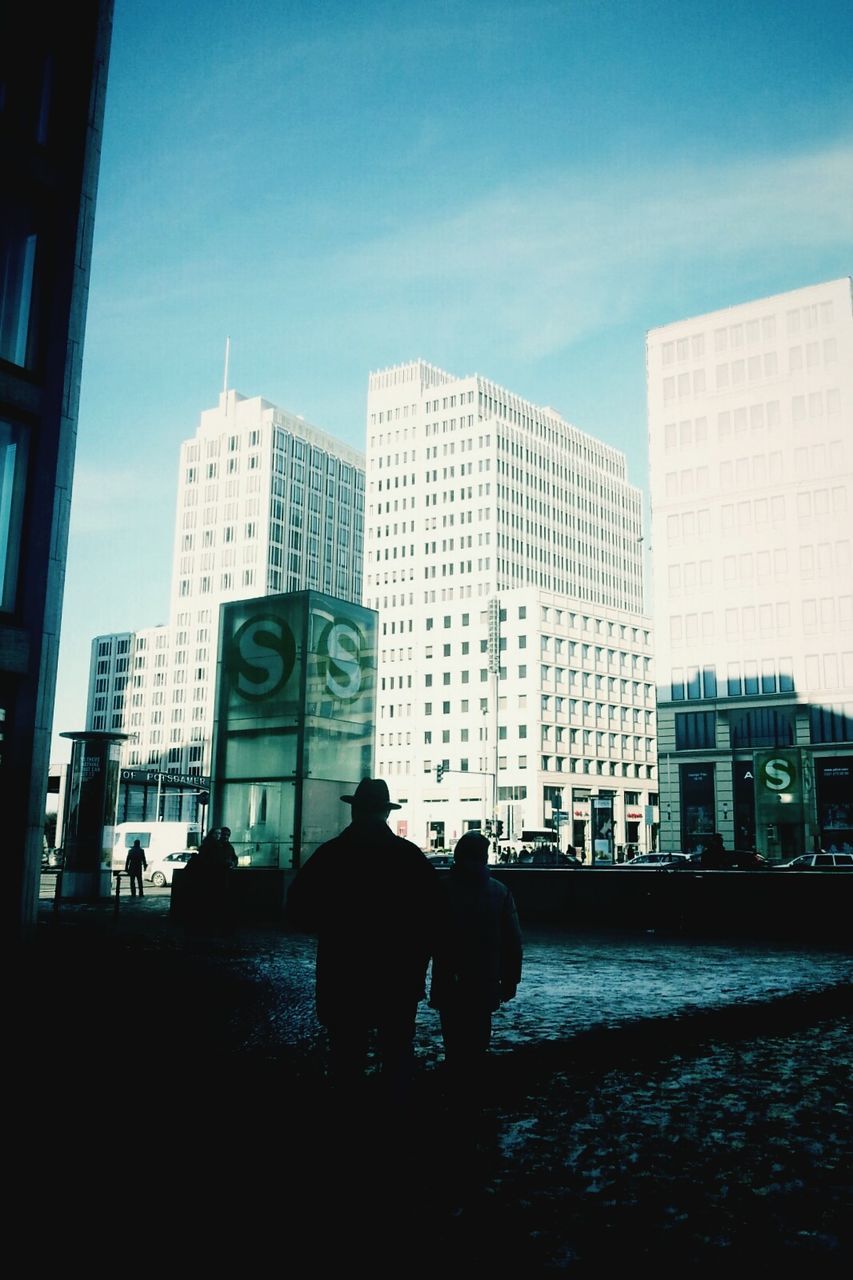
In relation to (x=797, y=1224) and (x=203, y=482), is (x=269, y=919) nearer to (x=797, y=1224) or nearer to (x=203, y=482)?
(x=797, y=1224)

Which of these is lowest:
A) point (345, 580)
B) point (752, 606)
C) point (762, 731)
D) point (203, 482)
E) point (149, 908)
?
point (149, 908)

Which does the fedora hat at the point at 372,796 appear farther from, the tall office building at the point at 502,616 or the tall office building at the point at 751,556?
the tall office building at the point at 502,616

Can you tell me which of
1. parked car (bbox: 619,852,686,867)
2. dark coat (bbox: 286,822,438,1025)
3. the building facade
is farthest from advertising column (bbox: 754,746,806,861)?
dark coat (bbox: 286,822,438,1025)

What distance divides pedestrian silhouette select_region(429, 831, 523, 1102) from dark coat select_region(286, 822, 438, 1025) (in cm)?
99

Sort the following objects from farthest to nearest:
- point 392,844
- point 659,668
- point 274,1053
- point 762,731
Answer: point 659,668
point 762,731
point 274,1053
point 392,844

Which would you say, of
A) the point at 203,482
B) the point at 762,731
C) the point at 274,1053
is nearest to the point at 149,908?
the point at 274,1053

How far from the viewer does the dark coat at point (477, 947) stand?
21.2 feet

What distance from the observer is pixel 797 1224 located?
461cm

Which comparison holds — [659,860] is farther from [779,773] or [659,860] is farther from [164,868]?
[164,868]

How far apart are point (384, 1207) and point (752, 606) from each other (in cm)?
6598

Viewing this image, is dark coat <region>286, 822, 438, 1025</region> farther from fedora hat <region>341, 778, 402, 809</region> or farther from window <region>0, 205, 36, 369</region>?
window <region>0, 205, 36, 369</region>

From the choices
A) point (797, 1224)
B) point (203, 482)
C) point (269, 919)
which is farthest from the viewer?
point (203, 482)

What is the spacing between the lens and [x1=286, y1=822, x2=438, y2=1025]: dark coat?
5066 mm

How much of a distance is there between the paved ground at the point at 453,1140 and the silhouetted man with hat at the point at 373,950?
0.96 feet
